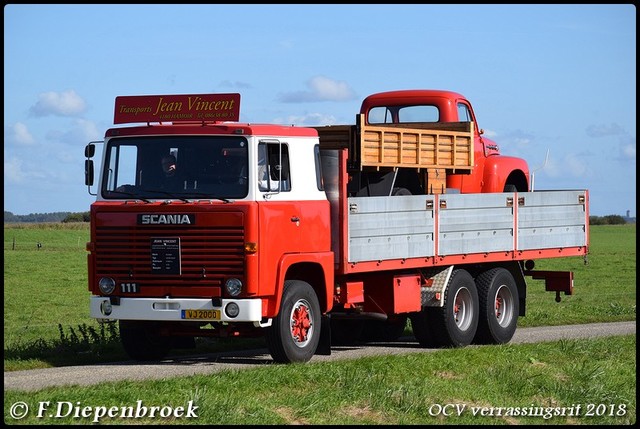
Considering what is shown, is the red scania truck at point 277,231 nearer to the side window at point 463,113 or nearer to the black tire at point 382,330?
the black tire at point 382,330

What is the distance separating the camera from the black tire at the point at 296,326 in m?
16.3

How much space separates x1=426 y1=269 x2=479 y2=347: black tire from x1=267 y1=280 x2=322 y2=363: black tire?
3.10m

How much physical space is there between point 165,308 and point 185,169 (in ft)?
5.65

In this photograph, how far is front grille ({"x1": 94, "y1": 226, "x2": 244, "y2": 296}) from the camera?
1581 centimetres

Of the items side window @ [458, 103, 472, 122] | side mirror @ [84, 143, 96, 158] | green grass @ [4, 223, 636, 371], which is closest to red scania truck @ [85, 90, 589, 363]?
side mirror @ [84, 143, 96, 158]

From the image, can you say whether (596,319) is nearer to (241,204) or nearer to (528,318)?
(528,318)

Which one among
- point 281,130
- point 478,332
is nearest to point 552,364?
point 478,332

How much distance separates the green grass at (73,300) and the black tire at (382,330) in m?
1.84

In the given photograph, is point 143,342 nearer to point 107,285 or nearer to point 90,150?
point 107,285

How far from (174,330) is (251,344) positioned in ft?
11.4

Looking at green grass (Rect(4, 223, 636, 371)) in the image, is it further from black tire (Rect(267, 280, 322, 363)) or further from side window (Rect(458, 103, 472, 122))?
side window (Rect(458, 103, 472, 122))

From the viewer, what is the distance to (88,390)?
13336 mm

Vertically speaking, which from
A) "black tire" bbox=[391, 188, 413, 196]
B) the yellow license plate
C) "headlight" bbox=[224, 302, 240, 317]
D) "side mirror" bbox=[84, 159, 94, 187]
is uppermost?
"side mirror" bbox=[84, 159, 94, 187]

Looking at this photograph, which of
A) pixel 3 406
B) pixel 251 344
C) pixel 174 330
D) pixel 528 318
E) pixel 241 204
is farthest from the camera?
pixel 528 318
